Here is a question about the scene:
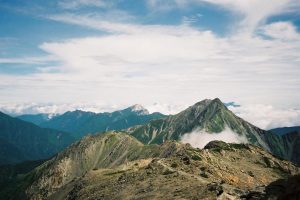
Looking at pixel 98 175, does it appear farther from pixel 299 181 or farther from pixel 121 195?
pixel 299 181

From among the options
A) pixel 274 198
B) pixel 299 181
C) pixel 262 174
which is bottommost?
pixel 262 174

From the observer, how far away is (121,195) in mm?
112500

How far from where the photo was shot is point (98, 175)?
531ft

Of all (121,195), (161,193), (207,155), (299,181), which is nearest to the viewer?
(299,181)

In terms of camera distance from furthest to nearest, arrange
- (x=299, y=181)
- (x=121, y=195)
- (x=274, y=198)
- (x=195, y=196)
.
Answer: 1. (x=121, y=195)
2. (x=195, y=196)
3. (x=274, y=198)
4. (x=299, y=181)

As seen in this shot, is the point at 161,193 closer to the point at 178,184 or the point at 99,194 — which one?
the point at 178,184

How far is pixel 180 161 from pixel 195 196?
61.9 metres

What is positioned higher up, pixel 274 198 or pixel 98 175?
pixel 274 198

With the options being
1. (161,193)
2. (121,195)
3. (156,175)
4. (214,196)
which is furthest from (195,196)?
(156,175)

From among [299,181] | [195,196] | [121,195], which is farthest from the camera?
[121,195]

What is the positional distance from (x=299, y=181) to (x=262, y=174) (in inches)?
6674

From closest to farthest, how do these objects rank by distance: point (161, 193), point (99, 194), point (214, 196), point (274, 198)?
point (274, 198), point (214, 196), point (161, 193), point (99, 194)

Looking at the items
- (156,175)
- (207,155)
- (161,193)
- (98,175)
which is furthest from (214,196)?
(207,155)

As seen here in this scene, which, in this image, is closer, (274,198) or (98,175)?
(274,198)
